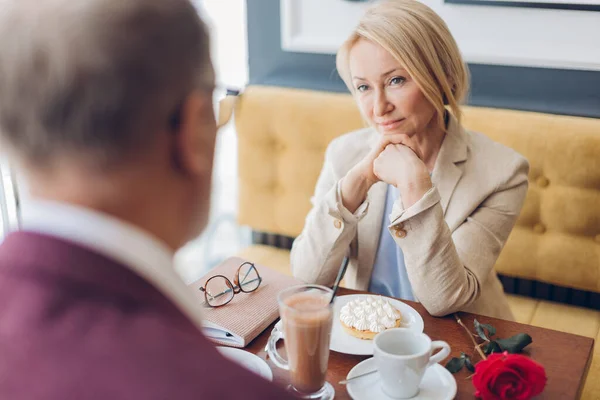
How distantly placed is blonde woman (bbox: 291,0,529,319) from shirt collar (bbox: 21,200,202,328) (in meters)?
0.83

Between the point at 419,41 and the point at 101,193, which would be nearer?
the point at 101,193

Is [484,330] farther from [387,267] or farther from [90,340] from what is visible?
[90,340]

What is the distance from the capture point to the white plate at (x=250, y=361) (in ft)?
3.71

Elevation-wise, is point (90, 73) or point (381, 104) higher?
point (90, 73)

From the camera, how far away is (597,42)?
192 cm

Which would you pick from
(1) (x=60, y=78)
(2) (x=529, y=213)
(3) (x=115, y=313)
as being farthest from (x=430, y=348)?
(2) (x=529, y=213)

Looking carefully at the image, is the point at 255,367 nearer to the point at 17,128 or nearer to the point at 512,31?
the point at 17,128

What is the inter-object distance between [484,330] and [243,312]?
45 cm

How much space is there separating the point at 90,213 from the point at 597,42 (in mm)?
1725

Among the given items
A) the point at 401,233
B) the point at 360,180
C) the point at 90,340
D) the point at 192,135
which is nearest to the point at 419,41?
the point at 360,180

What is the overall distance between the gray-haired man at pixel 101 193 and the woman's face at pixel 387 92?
0.94 m

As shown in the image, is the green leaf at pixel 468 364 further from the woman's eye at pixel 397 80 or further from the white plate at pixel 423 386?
the woman's eye at pixel 397 80

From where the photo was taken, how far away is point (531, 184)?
1986 millimetres

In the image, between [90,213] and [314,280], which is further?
[314,280]
